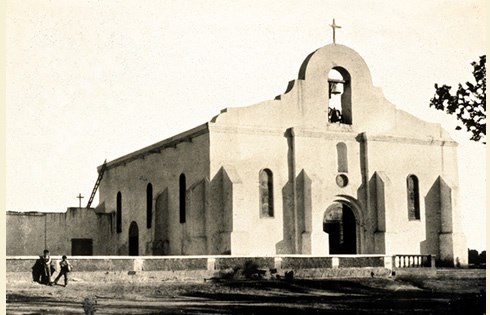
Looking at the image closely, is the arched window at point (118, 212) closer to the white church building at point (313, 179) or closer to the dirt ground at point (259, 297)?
the white church building at point (313, 179)

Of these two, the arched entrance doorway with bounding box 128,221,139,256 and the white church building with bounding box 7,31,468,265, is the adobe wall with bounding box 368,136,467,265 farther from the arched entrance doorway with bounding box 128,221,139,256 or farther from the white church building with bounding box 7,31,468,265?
the arched entrance doorway with bounding box 128,221,139,256

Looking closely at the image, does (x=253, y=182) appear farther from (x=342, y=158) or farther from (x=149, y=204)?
(x=149, y=204)

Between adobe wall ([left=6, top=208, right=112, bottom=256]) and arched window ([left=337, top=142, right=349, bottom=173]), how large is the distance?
15.0 meters

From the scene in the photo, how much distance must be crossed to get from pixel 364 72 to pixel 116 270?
16146mm

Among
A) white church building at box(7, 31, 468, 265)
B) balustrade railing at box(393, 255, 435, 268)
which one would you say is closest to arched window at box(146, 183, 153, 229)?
white church building at box(7, 31, 468, 265)

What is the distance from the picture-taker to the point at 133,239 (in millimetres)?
43250

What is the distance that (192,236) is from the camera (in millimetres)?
36188

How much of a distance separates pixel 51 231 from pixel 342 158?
1665 centimetres

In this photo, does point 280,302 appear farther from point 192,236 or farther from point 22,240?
point 22,240

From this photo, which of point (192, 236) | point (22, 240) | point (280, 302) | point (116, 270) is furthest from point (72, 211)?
point (280, 302)

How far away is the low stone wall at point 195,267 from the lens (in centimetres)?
2658

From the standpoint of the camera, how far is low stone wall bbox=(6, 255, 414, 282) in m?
26.6

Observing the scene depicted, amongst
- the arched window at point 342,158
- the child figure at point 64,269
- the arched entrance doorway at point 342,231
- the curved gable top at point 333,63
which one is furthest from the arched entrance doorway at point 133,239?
the child figure at point 64,269

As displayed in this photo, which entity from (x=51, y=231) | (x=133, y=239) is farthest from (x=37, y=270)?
(x=51, y=231)
